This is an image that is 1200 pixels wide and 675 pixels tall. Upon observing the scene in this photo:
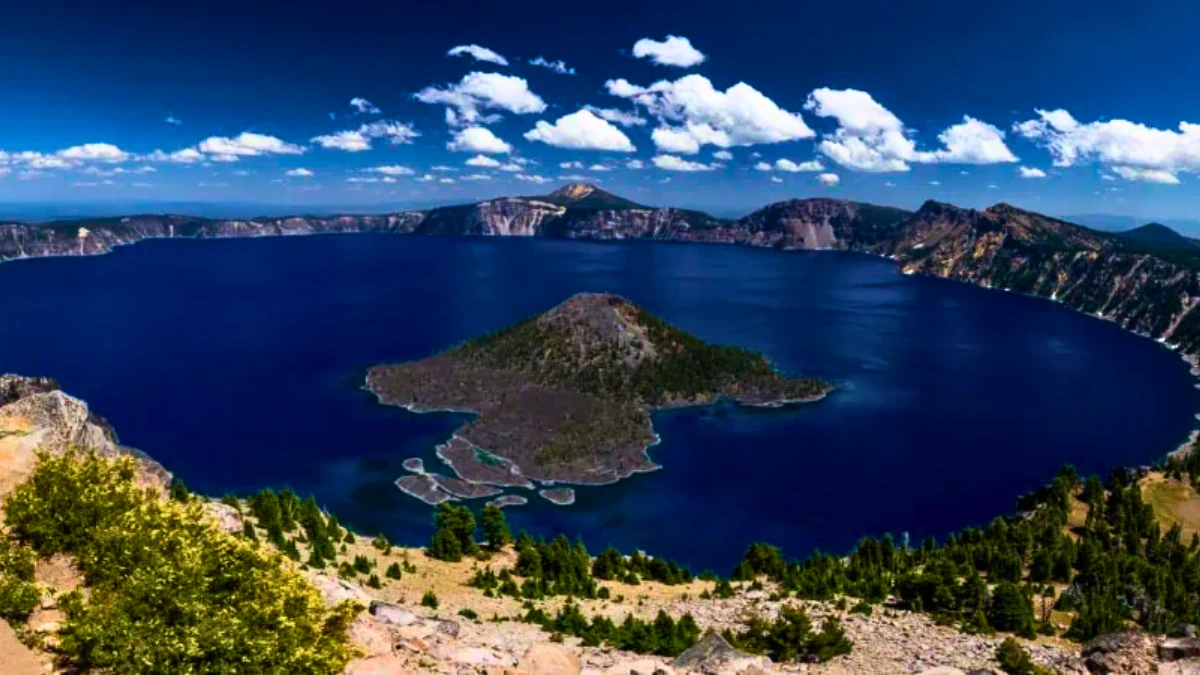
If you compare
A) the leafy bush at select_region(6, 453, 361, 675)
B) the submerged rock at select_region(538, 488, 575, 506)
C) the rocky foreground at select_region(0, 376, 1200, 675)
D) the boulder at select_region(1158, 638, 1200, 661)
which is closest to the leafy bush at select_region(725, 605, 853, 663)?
the rocky foreground at select_region(0, 376, 1200, 675)

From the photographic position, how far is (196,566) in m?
34.6

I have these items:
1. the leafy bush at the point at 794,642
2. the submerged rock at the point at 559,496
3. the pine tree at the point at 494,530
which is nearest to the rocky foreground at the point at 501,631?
the leafy bush at the point at 794,642

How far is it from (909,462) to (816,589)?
4395 inches

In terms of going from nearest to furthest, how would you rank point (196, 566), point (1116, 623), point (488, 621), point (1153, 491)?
point (196, 566) < point (488, 621) < point (1116, 623) < point (1153, 491)

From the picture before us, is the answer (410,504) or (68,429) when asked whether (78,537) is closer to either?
(68,429)

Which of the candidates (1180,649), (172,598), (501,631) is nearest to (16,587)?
(172,598)

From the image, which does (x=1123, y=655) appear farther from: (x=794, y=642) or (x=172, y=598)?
(x=172, y=598)

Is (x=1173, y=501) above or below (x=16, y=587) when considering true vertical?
below

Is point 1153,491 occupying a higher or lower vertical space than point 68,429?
lower

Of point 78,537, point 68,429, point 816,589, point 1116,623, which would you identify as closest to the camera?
point 78,537

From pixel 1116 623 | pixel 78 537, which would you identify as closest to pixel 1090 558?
pixel 1116 623

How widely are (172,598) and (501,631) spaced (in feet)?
118

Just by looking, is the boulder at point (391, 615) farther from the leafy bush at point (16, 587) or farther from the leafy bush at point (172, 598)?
the leafy bush at point (16, 587)

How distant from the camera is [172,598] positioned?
107ft
